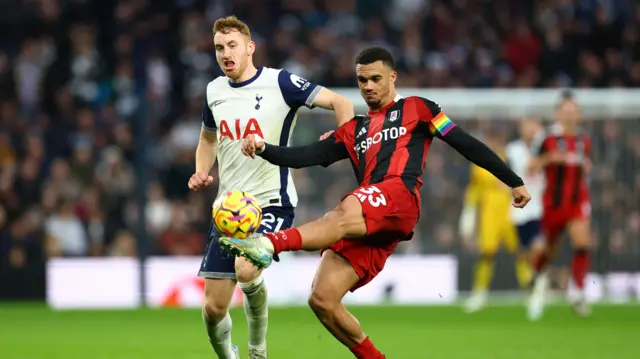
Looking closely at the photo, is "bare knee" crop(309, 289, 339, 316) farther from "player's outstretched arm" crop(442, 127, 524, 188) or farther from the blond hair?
the blond hair

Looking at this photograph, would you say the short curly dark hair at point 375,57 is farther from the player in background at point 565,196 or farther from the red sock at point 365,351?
the player in background at point 565,196

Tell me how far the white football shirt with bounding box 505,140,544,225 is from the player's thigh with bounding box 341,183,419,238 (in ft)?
29.1

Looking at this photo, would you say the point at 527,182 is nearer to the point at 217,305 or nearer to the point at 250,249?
the point at 217,305

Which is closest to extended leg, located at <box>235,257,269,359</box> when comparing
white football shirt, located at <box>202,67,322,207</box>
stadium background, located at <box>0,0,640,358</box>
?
white football shirt, located at <box>202,67,322,207</box>

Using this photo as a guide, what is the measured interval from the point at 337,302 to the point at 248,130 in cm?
159

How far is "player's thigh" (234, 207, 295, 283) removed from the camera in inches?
305

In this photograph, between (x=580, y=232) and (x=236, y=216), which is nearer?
(x=236, y=216)

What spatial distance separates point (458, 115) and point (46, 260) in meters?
6.33

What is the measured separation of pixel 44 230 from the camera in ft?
57.0

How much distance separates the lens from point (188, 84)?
20.5 meters

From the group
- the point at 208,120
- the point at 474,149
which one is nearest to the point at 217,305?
the point at 208,120

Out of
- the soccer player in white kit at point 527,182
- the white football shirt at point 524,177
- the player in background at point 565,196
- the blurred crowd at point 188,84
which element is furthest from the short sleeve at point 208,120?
the blurred crowd at point 188,84

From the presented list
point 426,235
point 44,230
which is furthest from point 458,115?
point 44,230

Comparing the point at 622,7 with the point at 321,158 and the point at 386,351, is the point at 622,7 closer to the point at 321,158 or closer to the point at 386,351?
the point at 386,351
